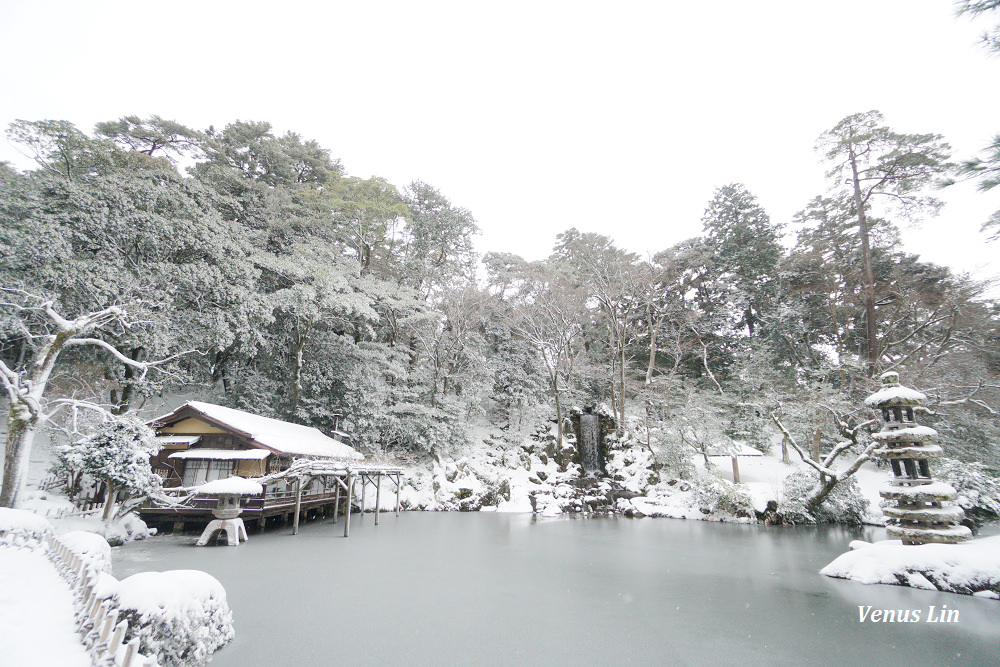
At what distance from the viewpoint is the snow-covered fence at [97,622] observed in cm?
276

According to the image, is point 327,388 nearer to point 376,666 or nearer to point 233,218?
point 233,218

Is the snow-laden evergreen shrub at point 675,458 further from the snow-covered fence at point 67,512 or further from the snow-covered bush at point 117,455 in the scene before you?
the snow-covered fence at point 67,512

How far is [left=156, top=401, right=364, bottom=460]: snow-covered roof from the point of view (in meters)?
11.0

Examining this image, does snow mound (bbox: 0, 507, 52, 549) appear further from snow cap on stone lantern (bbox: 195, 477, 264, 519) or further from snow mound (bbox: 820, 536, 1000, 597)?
snow mound (bbox: 820, 536, 1000, 597)

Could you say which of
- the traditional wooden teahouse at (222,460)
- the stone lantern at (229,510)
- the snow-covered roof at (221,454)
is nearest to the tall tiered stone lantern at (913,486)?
the traditional wooden teahouse at (222,460)

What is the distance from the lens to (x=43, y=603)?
3918 millimetres

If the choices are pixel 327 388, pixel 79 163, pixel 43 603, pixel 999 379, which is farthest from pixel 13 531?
pixel 999 379

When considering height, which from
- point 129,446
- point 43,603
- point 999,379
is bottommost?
point 43,603

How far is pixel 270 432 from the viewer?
12.0 m

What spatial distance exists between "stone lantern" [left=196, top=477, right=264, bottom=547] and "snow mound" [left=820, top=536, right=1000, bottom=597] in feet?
40.4

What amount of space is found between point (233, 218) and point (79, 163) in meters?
4.65

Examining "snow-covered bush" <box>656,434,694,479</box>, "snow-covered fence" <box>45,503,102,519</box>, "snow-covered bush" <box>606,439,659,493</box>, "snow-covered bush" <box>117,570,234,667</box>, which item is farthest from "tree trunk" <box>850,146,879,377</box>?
"snow-covered fence" <box>45,503,102,519</box>

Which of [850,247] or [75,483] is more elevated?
[850,247]

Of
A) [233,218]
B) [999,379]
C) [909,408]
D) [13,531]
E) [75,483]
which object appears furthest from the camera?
[233,218]
